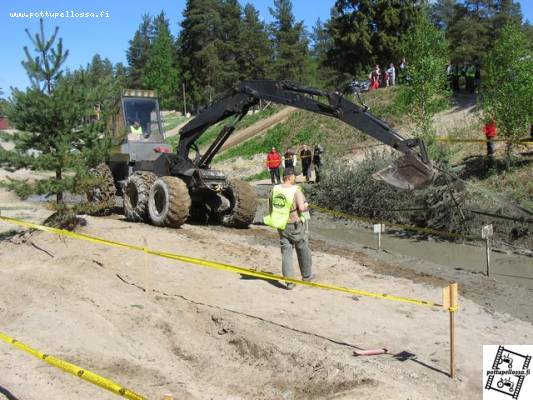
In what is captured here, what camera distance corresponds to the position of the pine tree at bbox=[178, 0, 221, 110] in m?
67.2

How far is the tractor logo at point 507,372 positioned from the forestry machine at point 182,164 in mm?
5139

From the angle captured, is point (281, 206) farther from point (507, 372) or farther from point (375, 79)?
point (375, 79)

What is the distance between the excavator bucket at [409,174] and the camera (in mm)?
9031

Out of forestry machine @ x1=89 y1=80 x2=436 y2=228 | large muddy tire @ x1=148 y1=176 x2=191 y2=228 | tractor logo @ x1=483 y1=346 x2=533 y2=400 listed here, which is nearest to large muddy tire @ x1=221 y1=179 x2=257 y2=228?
forestry machine @ x1=89 y1=80 x2=436 y2=228

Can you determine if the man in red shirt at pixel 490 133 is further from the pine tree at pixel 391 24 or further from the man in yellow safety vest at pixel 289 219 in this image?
the pine tree at pixel 391 24

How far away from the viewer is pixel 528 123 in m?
19.5

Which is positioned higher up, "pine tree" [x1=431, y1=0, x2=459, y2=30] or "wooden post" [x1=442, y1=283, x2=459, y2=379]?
"pine tree" [x1=431, y1=0, x2=459, y2=30]

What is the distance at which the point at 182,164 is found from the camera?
14.3 meters

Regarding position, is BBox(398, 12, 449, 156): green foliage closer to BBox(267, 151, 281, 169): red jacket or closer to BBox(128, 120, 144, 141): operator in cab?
BBox(267, 151, 281, 169): red jacket

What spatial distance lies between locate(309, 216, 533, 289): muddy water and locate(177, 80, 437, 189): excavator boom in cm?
300

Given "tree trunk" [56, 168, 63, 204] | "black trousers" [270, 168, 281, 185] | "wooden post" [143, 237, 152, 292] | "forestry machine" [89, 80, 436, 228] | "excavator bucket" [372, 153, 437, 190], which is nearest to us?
"excavator bucket" [372, 153, 437, 190]

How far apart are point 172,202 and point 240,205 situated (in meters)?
1.87

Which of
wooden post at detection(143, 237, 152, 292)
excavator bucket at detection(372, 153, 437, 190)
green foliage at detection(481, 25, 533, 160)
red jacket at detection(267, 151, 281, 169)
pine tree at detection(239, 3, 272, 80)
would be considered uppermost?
pine tree at detection(239, 3, 272, 80)

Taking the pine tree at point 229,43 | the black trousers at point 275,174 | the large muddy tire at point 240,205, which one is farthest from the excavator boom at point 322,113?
the pine tree at point 229,43
